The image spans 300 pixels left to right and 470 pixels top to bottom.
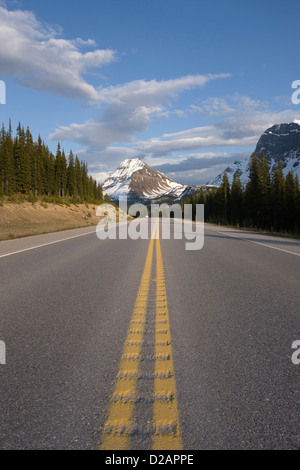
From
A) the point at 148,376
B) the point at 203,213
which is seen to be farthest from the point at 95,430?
the point at 203,213

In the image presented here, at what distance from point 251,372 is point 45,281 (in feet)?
14.9

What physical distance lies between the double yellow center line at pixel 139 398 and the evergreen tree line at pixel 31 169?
43671mm

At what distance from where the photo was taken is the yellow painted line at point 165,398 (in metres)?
1.71

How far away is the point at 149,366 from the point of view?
256 cm

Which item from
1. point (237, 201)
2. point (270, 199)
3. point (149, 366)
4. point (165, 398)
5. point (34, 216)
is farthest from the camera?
point (237, 201)

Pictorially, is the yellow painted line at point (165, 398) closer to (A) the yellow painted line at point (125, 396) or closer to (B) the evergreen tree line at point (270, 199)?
(A) the yellow painted line at point (125, 396)

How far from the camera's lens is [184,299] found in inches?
188

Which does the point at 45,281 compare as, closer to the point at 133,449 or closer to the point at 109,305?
the point at 109,305

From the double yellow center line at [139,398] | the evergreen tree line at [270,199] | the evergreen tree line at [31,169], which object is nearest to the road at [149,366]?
the double yellow center line at [139,398]

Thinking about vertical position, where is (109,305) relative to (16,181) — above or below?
below

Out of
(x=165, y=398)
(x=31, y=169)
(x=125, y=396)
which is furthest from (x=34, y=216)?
(x=165, y=398)

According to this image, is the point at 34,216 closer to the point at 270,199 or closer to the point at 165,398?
the point at 165,398

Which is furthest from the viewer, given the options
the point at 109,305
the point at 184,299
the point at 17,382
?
the point at 184,299

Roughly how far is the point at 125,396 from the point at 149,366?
0.46m
